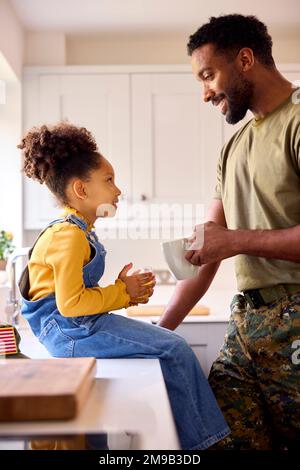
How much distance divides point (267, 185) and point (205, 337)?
50.6 inches

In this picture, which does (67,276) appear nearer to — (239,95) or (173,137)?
(239,95)

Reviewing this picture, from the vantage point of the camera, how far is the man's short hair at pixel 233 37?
1.55 meters

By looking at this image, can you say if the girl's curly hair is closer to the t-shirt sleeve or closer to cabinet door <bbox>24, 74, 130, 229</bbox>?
the t-shirt sleeve

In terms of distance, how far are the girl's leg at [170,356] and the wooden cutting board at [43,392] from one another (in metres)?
0.31

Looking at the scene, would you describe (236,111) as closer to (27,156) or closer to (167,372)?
(27,156)

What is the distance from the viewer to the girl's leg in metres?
1.17

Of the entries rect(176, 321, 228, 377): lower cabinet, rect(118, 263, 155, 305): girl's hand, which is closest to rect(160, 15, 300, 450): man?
rect(118, 263, 155, 305): girl's hand

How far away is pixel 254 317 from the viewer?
145cm

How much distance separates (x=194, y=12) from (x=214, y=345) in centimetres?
164

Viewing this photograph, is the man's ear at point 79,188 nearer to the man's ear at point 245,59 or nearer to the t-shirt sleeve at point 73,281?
the t-shirt sleeve at point 73,281

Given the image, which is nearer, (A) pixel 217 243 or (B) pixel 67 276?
(B) pixel 67 276

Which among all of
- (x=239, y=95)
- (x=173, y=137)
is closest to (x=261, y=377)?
(x=239, y=95)

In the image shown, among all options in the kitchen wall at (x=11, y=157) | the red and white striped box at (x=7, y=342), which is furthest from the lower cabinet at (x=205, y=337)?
the red and white striped box at (x=7, y=342)

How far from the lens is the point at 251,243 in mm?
1342
